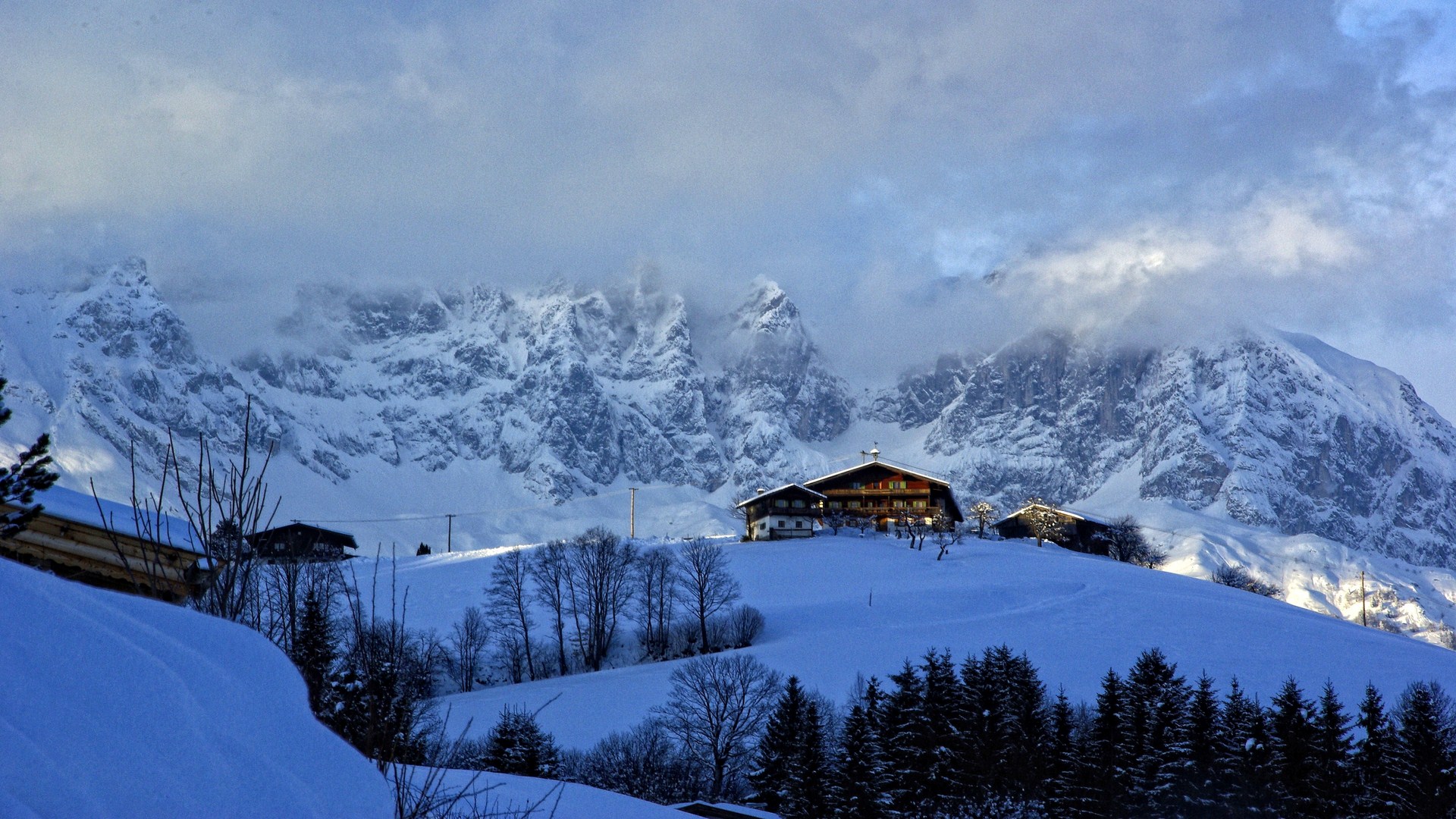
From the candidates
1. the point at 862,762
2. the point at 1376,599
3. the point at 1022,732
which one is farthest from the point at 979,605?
the point at 1376,599

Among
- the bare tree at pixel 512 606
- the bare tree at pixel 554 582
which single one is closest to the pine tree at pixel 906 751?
the bare tree at pixel 512 606

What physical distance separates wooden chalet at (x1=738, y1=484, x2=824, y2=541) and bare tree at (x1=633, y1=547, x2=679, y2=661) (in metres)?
20.0

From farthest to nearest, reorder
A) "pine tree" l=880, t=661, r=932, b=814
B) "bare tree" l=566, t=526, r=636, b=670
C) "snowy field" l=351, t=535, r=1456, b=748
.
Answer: "bare tree" l=566, t=526, r=636, b=670
"snowy field" l=351, t=535, r=1456, b=748
"pine tree" l=880, t=661, r=932, b=814

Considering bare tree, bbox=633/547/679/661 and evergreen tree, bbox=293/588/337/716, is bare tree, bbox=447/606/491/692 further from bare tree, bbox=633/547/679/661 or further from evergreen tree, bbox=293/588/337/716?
evergreen tree, bbox=293/588/337/716

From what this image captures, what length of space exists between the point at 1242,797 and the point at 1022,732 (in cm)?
612

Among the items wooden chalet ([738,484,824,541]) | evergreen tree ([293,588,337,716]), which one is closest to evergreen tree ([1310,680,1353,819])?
evergreen tree ([293,588,337,716])

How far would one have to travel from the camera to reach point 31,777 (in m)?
3.10

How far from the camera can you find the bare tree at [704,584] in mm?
59406

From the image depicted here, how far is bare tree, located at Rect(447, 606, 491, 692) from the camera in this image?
53.1m

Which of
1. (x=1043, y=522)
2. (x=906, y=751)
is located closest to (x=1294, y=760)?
(x=906, y=751)

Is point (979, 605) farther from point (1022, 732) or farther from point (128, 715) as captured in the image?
point (128, 715)

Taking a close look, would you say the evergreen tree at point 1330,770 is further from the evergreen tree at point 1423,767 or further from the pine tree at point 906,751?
the pine tree at point 906,751

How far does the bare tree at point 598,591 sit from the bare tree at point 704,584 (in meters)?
3.19

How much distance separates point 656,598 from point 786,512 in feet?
89.7
